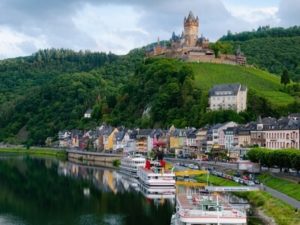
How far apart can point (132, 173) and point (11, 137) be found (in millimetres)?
103333

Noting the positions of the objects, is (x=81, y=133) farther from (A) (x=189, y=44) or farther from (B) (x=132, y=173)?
(B) (x=132, y=173)

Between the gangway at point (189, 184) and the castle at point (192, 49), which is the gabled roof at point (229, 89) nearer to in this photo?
the castle at point (192, 49)

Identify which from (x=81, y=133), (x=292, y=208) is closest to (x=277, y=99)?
(x=81, y=133)

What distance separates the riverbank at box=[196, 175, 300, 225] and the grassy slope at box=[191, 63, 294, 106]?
70638 millimetres

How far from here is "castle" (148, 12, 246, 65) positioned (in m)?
158

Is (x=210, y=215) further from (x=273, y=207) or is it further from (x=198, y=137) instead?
(x=198, y=137)

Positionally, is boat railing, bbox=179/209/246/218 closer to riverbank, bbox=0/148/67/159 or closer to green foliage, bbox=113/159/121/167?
green foliage, bbox=113/159/121/167

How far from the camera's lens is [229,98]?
11856cm

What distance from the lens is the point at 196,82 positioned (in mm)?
138750

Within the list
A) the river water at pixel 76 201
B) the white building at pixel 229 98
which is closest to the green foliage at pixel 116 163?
the river water at pixel 76 201

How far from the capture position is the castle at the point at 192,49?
519ft

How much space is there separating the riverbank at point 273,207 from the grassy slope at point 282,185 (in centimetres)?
179

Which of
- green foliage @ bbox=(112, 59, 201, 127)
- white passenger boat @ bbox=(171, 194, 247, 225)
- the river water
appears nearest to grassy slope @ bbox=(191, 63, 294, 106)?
green foliage @ bbox=(112, 59, 201, 127)

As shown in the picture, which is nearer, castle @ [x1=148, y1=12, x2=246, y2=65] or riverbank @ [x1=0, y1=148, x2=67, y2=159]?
riverbank @ [x1=0, y1=148, x2=67, y2=159]
